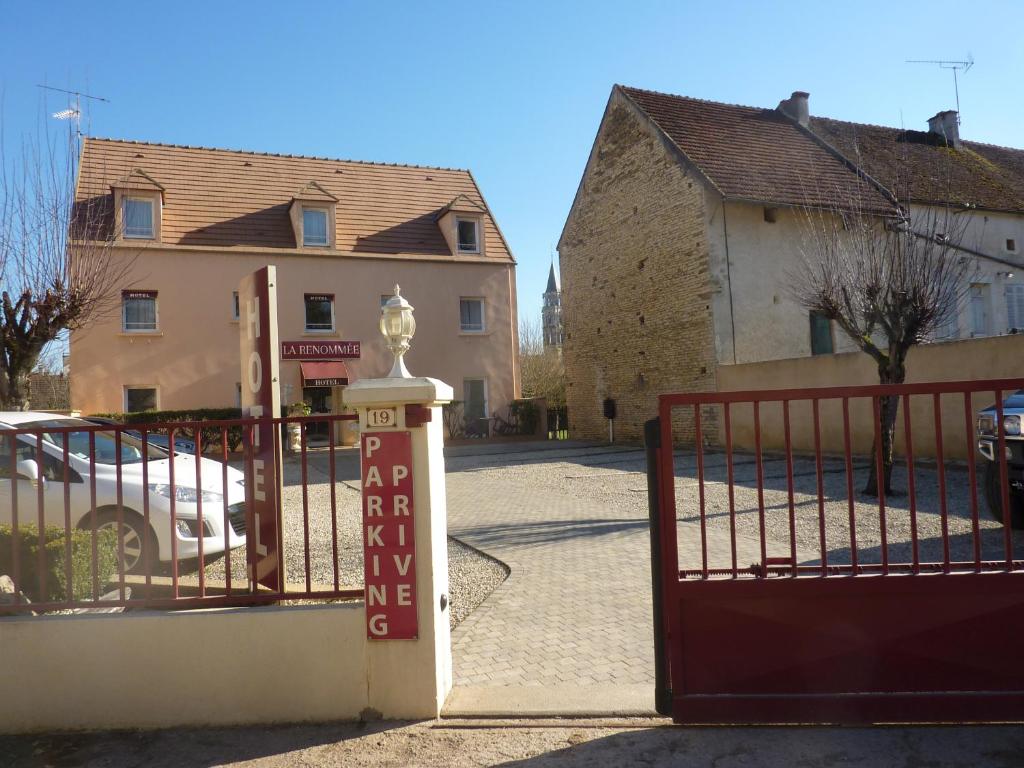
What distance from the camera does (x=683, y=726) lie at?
347 centimetres

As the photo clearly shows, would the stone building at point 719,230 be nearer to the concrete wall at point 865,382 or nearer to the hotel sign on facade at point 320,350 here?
the concrete wall at point 865,382

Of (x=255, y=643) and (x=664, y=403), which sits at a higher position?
(x=664, y=403)

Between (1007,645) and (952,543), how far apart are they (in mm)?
4407

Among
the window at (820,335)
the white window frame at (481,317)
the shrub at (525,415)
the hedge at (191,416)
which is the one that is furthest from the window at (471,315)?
the window at (820,335)

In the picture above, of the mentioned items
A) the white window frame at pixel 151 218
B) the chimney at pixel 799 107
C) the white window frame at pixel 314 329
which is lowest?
the white window frame at pixel 314 329

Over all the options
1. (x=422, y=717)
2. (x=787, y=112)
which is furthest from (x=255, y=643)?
(x=787, y=112)

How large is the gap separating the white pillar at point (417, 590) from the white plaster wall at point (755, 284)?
1631 cm

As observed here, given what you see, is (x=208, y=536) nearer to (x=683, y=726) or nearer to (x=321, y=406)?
(x=683, y=726)

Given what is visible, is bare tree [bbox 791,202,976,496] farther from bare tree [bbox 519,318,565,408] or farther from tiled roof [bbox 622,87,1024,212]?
bare tree [bbox 519,318,565,408]

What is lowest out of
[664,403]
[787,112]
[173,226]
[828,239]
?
[664,403]

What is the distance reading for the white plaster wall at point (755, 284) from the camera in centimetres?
1917

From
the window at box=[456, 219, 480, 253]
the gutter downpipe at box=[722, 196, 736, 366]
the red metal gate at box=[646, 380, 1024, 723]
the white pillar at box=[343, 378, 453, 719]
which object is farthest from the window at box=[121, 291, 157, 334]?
the red metal gate at box=[646, 380, 1024, 723]

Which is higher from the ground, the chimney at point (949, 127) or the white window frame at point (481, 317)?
the chimney at point (949, 127)

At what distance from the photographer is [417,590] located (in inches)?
145
